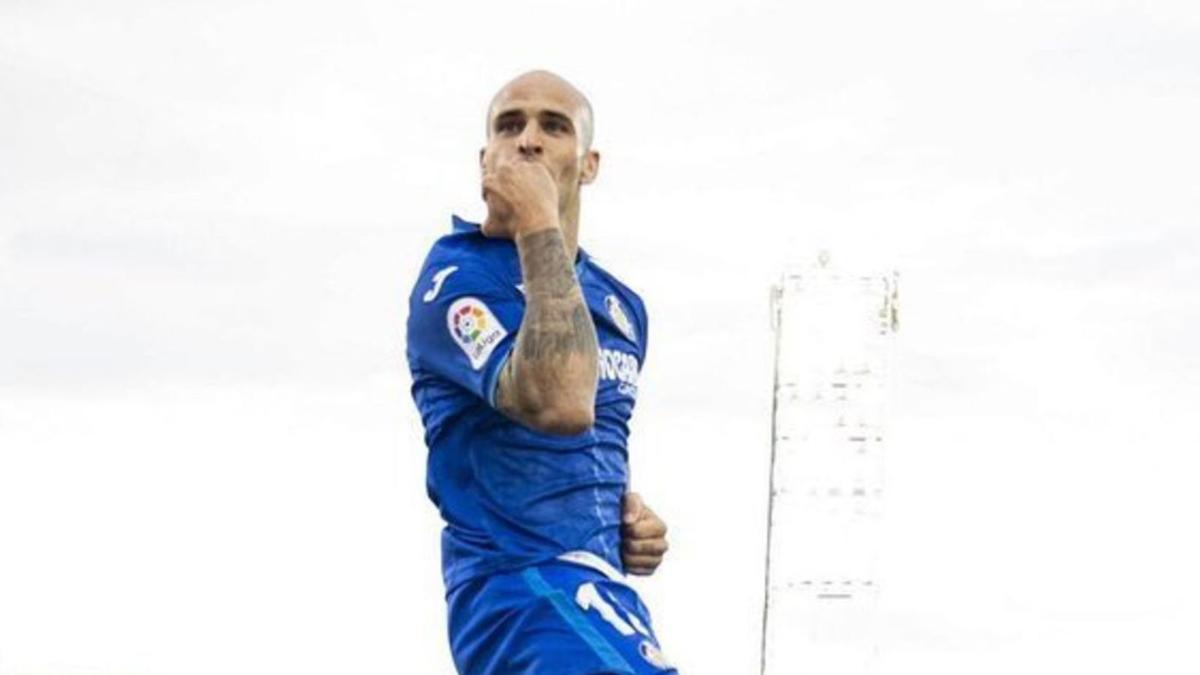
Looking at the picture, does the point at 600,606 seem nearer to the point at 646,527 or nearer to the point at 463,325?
the point at 646,527

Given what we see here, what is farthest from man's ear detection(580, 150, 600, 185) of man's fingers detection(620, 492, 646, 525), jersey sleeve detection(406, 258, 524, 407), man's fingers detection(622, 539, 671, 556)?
man's fingers detection(622, 539, 671, 556)

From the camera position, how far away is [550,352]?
7473 mm

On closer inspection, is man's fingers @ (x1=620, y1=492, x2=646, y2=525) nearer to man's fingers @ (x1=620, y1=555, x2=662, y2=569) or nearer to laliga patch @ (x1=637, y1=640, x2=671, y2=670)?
man's fingers @ (x1=620, y1=555, x2=662, y2=569)

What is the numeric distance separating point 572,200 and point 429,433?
876 mm

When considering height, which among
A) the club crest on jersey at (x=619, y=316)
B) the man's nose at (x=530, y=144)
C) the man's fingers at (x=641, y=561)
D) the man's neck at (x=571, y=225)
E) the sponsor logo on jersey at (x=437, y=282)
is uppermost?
the man's nose at (x=530, y=144)

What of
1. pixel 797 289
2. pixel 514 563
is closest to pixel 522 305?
pixel 514 563

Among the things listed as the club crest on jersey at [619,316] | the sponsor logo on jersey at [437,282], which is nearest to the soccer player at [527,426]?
the sponsor logo on jersey at [437,282]

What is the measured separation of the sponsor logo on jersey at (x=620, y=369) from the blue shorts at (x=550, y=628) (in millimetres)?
698

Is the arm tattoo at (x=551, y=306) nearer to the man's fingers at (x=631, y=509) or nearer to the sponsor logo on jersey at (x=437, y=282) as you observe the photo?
the sponsor logo on jersey at (x=437, y=282)

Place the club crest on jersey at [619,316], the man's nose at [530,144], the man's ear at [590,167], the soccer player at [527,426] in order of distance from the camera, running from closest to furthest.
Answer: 1. the soccer player at [527,426]
2. the man's nose at [530,144]
3. the man's ear at [590,167]
4. the club crest on jersey at [619,316]

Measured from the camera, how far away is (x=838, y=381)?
7631 cm

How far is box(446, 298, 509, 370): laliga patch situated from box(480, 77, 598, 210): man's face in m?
0.45

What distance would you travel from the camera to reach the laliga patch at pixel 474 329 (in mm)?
7785

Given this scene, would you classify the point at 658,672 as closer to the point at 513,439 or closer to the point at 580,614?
the point at 580,614
